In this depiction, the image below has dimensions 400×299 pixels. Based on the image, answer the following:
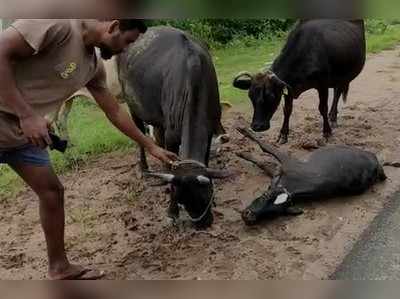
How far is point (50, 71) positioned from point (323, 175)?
356cm

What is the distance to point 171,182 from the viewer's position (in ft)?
15.2

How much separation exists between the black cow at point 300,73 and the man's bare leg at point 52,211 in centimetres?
387

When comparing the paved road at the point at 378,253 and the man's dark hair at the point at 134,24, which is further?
the paved road at the point at 378,253

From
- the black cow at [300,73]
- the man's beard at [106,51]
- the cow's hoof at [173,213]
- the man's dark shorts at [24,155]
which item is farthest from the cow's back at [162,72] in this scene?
the man's beard at [106,51]

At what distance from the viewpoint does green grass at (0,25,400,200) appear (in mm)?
6719

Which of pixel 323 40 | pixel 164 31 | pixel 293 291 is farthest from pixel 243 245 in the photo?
pixel 293 291

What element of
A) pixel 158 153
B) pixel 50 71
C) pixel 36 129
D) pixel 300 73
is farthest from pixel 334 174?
pixel 36 129

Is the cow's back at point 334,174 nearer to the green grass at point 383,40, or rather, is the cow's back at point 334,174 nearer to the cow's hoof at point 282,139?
the cow's hoof at point 282,139

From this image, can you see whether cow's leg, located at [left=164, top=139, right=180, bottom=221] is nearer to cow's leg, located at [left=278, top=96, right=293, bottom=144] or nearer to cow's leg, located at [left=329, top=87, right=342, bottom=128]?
cow's leg, located at [left=278, top=96, right=293, bottom=144]

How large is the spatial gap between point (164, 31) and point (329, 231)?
247 cm

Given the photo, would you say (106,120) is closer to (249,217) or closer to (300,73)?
(300,73)

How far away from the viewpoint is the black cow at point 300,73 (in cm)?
718

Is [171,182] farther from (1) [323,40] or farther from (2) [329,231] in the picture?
(1) [323,40]

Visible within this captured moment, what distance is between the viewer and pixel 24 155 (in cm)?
310
